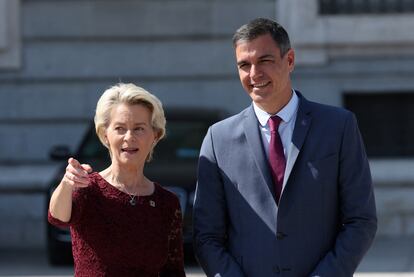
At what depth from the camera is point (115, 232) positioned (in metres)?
4.51

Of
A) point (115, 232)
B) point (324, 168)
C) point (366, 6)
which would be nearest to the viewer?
point (115, 232)

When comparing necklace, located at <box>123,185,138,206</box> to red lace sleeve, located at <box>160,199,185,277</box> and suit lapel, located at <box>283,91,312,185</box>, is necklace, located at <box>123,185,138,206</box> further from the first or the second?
suit lapel, located at <box>283,91,312,185</box>

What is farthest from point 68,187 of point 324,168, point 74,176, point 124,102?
point 324,168

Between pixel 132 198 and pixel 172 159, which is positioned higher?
pixel 132 198

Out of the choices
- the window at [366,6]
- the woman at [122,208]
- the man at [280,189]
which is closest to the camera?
the woman at [122,208]

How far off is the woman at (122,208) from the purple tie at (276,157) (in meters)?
0.45

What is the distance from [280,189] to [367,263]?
720 centimetres

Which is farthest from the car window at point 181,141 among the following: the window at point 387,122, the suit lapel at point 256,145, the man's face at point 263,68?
the man's face at point 263,68

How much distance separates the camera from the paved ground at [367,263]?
36.4ft

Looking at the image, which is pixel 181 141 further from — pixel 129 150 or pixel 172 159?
pixel 129 150

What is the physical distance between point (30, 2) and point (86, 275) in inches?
403

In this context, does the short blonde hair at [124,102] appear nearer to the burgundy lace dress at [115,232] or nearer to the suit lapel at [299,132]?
the burgundy lace dress at [115,232]

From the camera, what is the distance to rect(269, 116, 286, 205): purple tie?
15.3 feet

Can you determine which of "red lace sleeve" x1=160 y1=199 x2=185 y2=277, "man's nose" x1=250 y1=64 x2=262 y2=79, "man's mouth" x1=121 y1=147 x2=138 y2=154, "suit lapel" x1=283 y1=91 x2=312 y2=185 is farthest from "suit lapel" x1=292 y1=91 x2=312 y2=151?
"man's mouth" x1=121 y1=147 x2=138 y2=154
